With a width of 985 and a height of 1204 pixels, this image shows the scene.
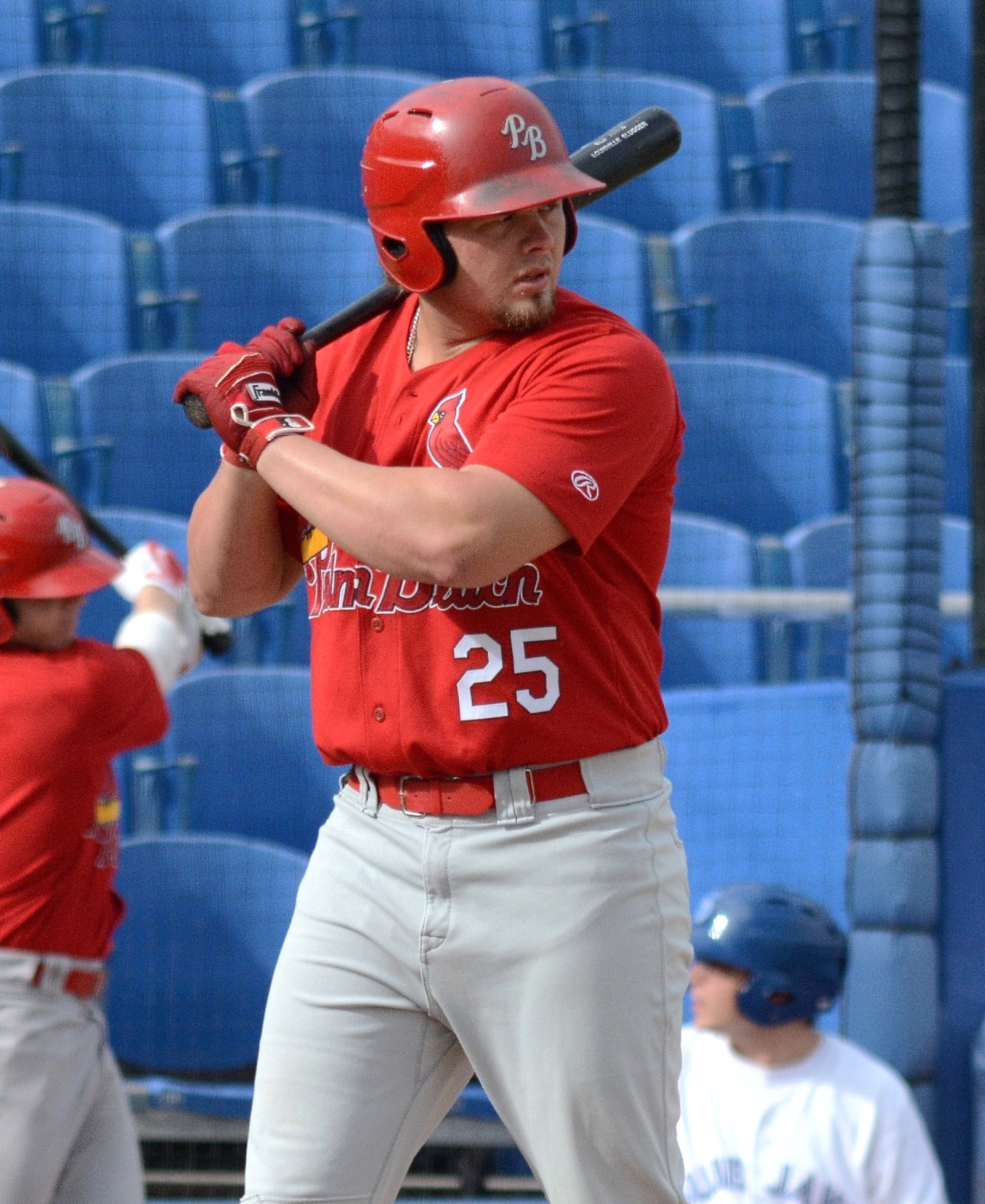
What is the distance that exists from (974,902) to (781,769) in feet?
1.93

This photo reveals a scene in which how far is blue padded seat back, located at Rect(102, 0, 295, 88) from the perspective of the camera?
5.94 metres

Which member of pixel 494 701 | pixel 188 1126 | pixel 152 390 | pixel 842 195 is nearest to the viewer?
pixel 494 701

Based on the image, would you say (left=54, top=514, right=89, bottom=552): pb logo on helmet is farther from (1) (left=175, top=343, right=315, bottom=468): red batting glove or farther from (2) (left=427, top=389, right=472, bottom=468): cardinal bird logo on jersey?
(2) (left=427, top=389, right=472, bottom=468): cardinal bird logo on jersey

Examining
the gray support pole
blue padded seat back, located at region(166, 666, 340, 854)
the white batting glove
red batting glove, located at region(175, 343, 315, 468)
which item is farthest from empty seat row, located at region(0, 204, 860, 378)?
red batting glove, located at region(175, 343, 315, 468)

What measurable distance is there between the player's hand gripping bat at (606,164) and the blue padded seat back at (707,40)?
4322mm

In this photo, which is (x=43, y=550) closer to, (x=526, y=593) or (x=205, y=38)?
(x=526, y=593)

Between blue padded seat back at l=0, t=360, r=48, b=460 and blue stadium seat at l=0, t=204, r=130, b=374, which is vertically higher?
blue stadium seat at l=0, t=204, r=130, b=374

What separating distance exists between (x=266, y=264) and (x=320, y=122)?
2.68 ft

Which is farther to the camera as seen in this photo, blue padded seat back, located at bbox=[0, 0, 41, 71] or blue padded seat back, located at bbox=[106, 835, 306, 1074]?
blue padded seat back, located at bbox=[0, 0, 41, 71]

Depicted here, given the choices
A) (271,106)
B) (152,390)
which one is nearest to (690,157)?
(271,106)

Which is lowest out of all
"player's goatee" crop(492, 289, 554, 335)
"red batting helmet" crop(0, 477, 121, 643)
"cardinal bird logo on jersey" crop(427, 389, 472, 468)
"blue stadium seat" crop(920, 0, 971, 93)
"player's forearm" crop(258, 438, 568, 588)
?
"red batting helmet" crop(0, 477, 121, 643)

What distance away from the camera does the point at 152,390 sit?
177 inches

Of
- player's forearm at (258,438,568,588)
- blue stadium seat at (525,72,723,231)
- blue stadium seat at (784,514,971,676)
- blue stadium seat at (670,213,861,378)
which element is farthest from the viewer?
blue stadium seat at (525,72,723,231)

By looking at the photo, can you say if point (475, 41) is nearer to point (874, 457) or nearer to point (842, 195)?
point (842, 195)
